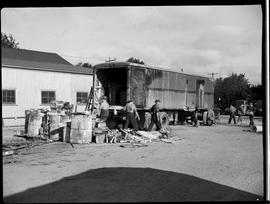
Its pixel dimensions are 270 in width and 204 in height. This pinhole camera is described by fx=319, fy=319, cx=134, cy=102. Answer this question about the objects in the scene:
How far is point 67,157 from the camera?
9266mm

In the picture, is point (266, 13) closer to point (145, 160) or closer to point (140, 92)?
point (145, 160)

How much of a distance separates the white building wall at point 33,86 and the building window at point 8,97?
234 millimetres

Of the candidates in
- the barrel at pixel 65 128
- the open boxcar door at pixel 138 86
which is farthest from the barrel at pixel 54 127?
the open boxcar door at pixel 138 86

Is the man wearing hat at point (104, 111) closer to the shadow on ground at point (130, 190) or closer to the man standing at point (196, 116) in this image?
the man standing at point (196, 116)

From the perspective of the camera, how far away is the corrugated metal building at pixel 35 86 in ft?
64.8

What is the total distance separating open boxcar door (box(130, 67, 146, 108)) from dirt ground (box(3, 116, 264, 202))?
15.1ft

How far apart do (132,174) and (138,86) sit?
29.2 ft

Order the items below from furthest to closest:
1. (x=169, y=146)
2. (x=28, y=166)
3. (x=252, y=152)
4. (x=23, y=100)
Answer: (x=23, y=100) → (x=169, y=146) → (x=252, y=152) → (x=28, y=166)

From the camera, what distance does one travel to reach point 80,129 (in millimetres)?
12023

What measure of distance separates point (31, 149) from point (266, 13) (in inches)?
349

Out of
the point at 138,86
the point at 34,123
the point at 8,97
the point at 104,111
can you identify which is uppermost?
the point at 138,86

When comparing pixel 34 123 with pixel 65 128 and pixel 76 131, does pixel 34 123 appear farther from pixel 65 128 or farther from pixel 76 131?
pixel 76 131

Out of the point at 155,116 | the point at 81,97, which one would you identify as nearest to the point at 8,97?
the point at 81,97
